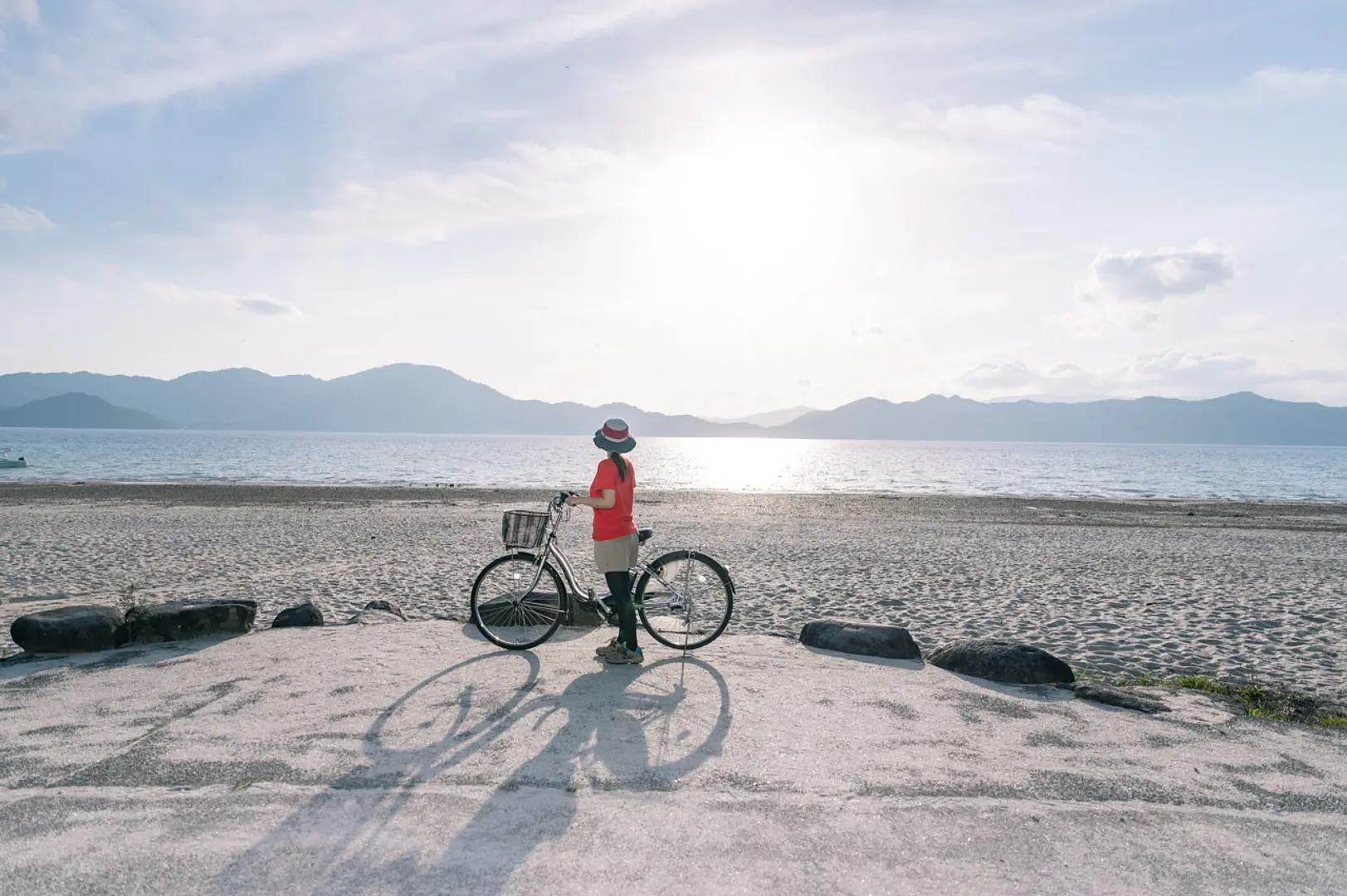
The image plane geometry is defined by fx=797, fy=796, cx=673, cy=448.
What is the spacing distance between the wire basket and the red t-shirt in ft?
1.77

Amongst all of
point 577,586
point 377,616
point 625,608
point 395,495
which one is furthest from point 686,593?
point 395,495

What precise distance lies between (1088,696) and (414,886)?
583 cm

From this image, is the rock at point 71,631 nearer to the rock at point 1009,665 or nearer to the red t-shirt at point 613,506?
the red t-shirt at point 613,506

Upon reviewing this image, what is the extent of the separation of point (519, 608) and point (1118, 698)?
5.63 m

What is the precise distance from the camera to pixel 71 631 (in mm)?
7988

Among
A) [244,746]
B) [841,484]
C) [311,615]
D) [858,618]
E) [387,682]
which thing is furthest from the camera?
[841,484]

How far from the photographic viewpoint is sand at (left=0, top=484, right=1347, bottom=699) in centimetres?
1089

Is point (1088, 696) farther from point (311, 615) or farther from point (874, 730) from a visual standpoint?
point (311, 615)

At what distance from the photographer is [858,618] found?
11891 millimetres

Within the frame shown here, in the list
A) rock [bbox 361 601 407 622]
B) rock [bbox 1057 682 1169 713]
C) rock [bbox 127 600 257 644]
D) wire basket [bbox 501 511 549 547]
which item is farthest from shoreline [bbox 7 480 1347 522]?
rock [bbox 1057 682 1169 713]

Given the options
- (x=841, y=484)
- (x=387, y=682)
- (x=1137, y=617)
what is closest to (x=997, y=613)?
(x=1137, y=617)

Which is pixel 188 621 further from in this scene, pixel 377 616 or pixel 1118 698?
pixel 1118 698

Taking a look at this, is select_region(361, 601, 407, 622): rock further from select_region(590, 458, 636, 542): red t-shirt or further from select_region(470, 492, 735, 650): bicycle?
select_region(590, 458, 636, 542): red t-shirt

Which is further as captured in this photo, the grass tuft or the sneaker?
the sneaker
